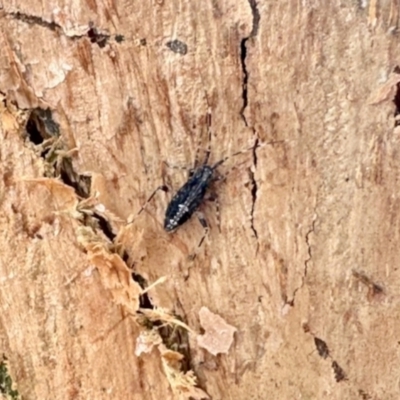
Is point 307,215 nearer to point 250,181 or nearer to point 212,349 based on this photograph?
point 250,181

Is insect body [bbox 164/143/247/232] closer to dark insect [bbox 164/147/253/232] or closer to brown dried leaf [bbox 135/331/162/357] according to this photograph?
dark insect [bbox 164/147/253/232]

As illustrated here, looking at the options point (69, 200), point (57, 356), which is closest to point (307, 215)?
point (69, 200)

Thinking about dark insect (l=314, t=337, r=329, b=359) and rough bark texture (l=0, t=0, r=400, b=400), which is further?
dark insect (l=314, t=337, r=329, b=359)

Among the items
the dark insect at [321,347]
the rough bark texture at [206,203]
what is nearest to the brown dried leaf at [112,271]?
the rough bark texture at [206,203]

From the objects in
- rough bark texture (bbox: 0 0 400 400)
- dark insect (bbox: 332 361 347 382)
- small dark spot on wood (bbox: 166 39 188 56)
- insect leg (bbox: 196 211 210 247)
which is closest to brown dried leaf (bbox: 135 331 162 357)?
rough bark texture (bbox: 0 0 400 400)

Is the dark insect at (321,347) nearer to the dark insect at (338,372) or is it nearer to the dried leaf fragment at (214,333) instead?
the dark insect at (338,372)

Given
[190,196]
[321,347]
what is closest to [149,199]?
[190,196]
